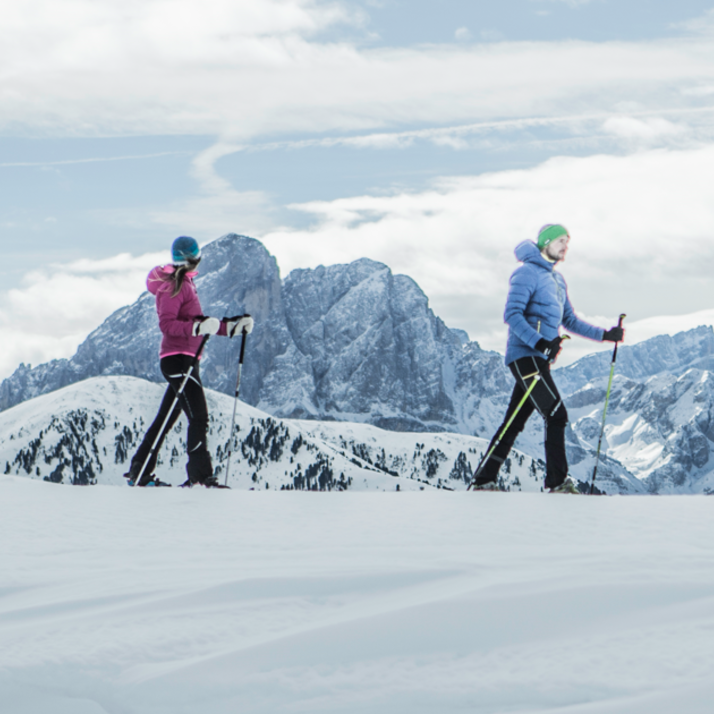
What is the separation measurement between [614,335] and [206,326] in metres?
5.18

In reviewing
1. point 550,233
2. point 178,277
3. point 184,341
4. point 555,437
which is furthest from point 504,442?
point 178,277

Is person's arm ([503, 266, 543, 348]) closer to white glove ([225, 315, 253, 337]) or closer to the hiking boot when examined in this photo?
the hiking boot

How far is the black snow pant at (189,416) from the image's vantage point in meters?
9.40

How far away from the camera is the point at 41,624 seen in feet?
10.6

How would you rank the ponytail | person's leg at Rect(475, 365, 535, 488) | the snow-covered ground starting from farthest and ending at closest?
the ponytail < person's leg at Rect(475, 365, 535, 488) < the snow-covered ground

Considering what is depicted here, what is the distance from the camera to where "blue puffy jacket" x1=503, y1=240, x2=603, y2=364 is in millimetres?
9094

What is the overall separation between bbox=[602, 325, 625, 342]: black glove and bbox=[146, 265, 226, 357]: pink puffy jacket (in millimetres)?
4892

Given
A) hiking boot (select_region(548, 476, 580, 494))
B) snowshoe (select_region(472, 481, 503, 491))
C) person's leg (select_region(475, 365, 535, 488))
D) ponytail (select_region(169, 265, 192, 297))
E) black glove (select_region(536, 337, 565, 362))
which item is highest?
ponytail (select_region(169, 265, 192, 297))

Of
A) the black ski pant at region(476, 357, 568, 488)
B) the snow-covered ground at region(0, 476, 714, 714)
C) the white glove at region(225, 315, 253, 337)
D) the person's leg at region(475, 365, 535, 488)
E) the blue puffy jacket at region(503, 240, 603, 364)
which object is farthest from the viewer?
the white glove at region(225, 315, 253, 337)

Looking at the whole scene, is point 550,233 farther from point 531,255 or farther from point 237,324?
point 237,324

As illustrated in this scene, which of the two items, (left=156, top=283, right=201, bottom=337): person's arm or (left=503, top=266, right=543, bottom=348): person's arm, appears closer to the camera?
(left=503, top=266, right=543, bottom=348): person's arm

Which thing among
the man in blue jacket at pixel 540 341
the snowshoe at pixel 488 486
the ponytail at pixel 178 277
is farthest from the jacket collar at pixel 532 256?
the ponytail at pixel 178 277

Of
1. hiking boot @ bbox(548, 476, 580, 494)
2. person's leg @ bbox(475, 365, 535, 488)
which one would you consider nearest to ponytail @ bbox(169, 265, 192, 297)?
person's leg @ bbox(475, 365, 535, 488)

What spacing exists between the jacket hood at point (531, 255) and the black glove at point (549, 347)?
924 millimetres
